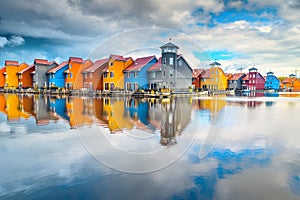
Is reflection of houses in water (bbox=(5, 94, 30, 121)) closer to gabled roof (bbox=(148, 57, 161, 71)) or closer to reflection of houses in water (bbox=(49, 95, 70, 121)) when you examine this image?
reflection of houses in water (bbox=(49, 95, 70, 121))

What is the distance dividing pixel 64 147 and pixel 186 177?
230 inches

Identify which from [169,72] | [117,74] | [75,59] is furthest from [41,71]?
[169,72]

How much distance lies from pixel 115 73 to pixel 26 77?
36.9 m

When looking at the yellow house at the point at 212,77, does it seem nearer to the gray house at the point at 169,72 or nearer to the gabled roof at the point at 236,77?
the gabled roof at the point at 236,77

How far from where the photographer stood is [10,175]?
6402 millimetres

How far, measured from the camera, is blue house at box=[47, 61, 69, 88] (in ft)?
201

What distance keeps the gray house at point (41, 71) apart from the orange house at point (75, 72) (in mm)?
9982

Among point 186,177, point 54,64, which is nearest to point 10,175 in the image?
point 186,177

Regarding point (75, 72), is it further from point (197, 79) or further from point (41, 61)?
point (197, 79)

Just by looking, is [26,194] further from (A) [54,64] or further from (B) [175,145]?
(A) [54,64]

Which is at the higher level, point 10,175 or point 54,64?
point 54,64

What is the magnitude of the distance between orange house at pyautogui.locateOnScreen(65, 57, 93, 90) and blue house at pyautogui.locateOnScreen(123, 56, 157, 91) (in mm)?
15182

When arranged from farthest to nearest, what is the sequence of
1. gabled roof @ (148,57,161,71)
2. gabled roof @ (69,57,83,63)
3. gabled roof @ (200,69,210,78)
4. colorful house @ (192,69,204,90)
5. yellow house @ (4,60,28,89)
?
colorful house @ (192,69,204,90) < gabled roof @ (200,69,210,78) < yellow house @ (4,60,28,89) < gabled roof @ (69,57,83,63) < gabled roof @ (148,57,161,71)

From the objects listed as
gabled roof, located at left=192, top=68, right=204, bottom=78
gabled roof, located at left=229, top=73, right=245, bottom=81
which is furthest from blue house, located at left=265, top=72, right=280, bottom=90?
gabled roof, located at left=192, top=68, right=204, bottom=78
